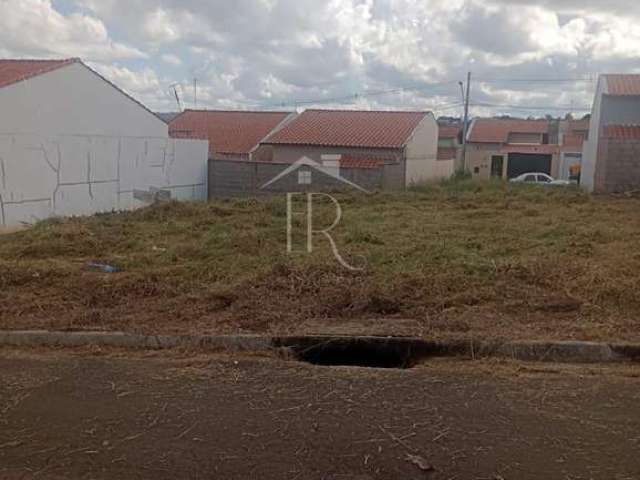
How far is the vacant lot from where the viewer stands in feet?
17.8

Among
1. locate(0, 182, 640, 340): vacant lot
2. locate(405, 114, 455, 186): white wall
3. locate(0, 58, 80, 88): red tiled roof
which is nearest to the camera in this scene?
locate(0, 182, 640, 340): vacant lot

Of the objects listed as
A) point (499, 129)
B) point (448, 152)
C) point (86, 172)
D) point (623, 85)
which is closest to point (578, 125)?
point (499, 129)

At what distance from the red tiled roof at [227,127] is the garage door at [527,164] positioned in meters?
15.8

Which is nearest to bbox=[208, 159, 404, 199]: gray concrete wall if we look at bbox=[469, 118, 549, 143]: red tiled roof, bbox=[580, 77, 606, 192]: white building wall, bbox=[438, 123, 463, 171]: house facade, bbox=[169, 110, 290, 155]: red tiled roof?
bbox=[169, 110, 290, 155]: red tiled roof

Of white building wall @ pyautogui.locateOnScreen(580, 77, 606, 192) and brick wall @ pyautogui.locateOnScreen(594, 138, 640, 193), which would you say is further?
white building wall @ pyautogui.locateOnScreen(580, 77, 606, 192)

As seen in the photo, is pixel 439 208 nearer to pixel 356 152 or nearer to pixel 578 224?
pixel 578 224

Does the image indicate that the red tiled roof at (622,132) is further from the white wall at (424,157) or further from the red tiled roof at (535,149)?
the red tiled roof at (535,149)

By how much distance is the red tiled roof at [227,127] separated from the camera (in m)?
29.3

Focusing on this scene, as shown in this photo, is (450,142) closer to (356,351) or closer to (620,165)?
(620,165)

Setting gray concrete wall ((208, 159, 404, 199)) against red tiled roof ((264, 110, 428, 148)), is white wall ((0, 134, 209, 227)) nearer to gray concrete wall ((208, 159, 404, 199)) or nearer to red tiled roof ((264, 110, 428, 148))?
gray concrete wall ((208, 159, 404, 199))

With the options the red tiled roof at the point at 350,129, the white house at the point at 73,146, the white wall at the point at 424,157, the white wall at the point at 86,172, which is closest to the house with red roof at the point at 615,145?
the white wall at the point at 424,157

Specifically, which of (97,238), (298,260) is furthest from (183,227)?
(298,260)

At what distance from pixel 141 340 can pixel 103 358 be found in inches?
15.8

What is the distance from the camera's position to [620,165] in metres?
20.5
